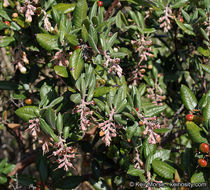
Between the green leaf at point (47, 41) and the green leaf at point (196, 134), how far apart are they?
0.85m

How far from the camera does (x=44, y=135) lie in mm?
1360

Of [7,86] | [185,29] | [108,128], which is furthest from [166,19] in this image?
[7,86]

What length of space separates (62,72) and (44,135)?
348mm

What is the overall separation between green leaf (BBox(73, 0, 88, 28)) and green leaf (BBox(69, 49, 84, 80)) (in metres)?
0.19

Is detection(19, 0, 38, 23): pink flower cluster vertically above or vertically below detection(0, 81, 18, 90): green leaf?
above

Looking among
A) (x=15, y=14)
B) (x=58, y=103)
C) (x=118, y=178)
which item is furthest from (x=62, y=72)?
(x=118, y=178)

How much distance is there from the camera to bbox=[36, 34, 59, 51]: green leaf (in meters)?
1.37

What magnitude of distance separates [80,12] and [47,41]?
0.79 ft

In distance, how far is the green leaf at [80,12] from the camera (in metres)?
1.39

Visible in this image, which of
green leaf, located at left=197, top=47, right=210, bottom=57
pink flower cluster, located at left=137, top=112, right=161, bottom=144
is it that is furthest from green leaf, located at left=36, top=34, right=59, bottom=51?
green leaf, located at left=197, top=47, right=210, bottom=57

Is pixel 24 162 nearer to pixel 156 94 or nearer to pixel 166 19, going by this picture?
pixel 156 94

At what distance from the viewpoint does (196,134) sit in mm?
1391

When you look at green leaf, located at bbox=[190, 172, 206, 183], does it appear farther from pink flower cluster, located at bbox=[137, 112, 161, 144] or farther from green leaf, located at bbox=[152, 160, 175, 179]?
pink flower cluster, located at bbox=[137, 112, 161, 144]

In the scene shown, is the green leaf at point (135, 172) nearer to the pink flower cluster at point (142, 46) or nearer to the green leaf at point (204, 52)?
the pink flower cluster at point (142, 46)
